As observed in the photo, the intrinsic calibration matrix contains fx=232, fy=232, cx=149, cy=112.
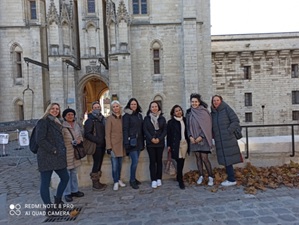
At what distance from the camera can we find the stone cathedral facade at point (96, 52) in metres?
17.0

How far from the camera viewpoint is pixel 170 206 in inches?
149

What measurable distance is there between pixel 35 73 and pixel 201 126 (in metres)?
17.3

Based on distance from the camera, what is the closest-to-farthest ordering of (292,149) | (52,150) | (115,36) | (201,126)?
(52,150) < (201,126) < (292,149) < (115,36)

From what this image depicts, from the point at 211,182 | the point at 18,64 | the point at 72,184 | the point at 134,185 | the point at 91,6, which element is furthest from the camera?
the point at 18,64

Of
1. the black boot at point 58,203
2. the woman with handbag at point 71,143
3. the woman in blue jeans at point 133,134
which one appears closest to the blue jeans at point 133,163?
the woman in blue jeans at point 133,134

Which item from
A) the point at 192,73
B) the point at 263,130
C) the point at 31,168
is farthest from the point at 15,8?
the point at 263,130

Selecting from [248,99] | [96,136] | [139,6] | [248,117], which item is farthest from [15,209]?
[248,99]

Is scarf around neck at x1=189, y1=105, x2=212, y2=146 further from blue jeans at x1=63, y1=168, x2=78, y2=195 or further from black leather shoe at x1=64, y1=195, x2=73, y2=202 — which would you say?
black leather shoe at x1=64, y1=195, x2=73, y2=202

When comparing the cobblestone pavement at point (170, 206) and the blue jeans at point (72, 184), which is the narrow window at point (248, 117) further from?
the blue jeans at point (72, 184)

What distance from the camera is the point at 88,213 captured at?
3680 millimetres

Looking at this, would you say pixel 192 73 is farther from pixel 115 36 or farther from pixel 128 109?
pixel 128 109

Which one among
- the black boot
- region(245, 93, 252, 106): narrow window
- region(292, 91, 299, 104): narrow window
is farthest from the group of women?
region(292, 91, 299, 104): narrow window

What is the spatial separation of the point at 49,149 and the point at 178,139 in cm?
232

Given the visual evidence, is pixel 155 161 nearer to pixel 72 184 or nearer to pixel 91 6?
pixel 72 184
